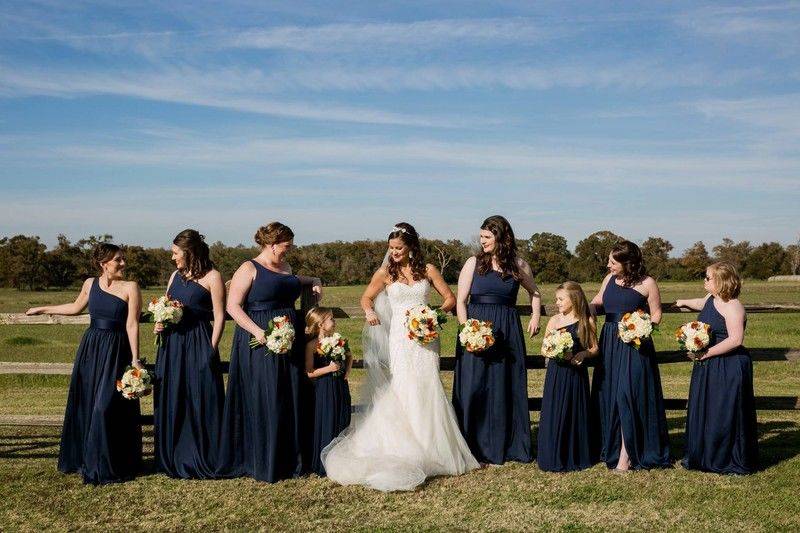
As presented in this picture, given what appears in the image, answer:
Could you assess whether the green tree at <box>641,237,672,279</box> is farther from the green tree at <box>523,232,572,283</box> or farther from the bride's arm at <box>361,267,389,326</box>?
the bride's arm at <box>361,267,389,326</box>

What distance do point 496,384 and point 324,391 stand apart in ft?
5.93

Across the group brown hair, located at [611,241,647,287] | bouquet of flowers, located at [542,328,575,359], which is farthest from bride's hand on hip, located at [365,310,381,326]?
brown hair, located at [611,241,647,287]

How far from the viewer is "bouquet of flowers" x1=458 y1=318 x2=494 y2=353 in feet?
27.0

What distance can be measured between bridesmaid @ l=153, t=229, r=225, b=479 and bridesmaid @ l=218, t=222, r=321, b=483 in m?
0.18

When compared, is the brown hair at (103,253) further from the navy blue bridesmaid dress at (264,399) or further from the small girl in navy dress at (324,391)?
the small girl in navy dress at (324,391)

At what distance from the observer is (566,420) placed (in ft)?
27.8

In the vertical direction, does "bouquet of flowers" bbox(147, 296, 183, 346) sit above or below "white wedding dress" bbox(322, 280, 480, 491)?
above

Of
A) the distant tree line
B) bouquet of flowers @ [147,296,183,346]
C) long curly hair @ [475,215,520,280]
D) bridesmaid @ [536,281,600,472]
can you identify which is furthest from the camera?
the distant tree line

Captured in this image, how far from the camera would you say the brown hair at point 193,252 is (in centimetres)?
826

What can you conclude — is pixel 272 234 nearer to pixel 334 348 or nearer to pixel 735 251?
pixel 334 348

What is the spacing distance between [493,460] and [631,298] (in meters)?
2.22

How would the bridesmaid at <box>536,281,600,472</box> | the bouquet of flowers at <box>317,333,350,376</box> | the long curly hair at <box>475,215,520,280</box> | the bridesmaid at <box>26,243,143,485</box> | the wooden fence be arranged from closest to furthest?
the bridesmaid at <box>26,243,143,485</box>
the bouquet of flowers at <box>317,333,350,376</box>
the bridesmaid at <box>536,281,600,472</box>
the long curly hair at <box>475,215,520,280</box>
the wooden fence

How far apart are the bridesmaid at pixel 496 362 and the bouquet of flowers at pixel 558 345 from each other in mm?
363

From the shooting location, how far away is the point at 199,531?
670 cm
